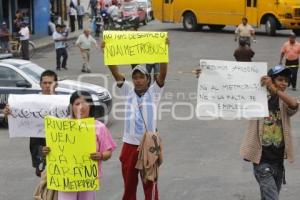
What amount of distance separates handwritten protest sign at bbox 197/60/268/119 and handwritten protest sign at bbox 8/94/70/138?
4.94 feet

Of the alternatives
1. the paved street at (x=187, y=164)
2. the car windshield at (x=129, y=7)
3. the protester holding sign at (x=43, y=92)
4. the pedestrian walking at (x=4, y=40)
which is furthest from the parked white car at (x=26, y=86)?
the car windshield at (x=129, y=7)

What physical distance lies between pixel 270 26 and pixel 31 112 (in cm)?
2842

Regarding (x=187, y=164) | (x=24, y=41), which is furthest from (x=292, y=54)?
(x=24, y=41)

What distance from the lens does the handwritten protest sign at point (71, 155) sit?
5.95 meters

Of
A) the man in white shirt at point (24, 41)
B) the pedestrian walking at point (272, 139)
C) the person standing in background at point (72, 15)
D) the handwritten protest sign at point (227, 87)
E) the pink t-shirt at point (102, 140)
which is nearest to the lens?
the pink t-shirt at point (102, 140)

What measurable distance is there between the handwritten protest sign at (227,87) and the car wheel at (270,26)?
2796cm

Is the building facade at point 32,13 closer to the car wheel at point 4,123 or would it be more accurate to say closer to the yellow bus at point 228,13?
the yellow bus at point 228,13

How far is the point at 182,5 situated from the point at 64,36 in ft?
45.4

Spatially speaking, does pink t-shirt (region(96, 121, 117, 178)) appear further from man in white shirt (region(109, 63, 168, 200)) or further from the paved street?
the paved street

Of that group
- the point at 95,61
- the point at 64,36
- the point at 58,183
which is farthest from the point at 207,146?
the point at 95,61

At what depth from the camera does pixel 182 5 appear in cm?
3691

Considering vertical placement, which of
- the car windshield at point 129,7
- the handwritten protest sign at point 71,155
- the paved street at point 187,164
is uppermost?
the car windshield at point 129,7

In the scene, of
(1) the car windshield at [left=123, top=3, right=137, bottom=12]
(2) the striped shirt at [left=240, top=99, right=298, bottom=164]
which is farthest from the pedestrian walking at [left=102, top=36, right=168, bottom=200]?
(1) the car windshield at [left=123, top=3, right=137, bottom=12]

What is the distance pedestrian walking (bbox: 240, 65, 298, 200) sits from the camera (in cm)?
659
